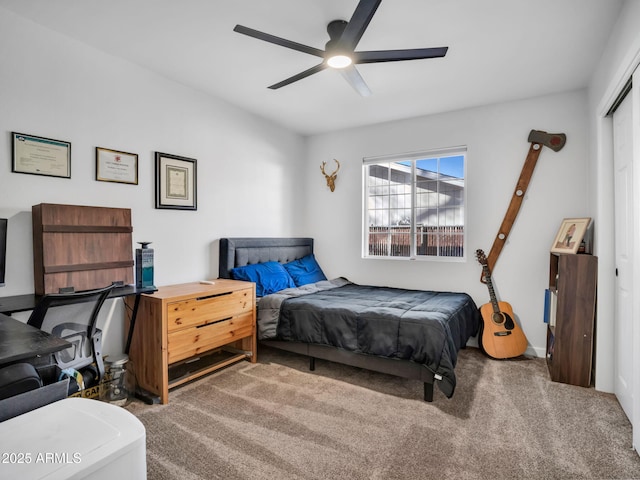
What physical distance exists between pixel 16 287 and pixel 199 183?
1.64m

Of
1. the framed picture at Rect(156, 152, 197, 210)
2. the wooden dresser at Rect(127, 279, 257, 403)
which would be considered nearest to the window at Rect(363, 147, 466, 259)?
the wooden dresser at Rect(127, 279, 257, 403)

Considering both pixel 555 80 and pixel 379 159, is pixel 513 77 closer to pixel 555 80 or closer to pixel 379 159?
pixel 555 80

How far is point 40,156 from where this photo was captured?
92.6 inches

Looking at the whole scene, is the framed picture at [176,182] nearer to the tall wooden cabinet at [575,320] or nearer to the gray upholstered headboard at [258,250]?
the gray upholstered headboard at [258,250]

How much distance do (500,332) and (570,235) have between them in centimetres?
107

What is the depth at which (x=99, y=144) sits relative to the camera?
8.73ft

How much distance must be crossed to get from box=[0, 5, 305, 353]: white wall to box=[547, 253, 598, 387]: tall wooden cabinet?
300cm

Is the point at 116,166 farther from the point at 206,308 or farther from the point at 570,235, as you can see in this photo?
the point at 570,235

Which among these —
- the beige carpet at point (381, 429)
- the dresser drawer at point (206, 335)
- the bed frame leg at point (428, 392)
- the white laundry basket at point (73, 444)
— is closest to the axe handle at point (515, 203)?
the beige carpet at point (381, 429)

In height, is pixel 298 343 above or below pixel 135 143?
below

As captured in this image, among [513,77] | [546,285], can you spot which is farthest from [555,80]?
[546,285]

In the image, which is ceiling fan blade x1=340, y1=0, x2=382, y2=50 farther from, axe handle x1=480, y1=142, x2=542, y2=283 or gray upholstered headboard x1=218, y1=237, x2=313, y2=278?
axe handle x1=480, y1=142, x2=542, y2=283

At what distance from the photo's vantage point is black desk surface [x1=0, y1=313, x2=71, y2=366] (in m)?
1.11

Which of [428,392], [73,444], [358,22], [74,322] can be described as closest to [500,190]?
[428,392]
